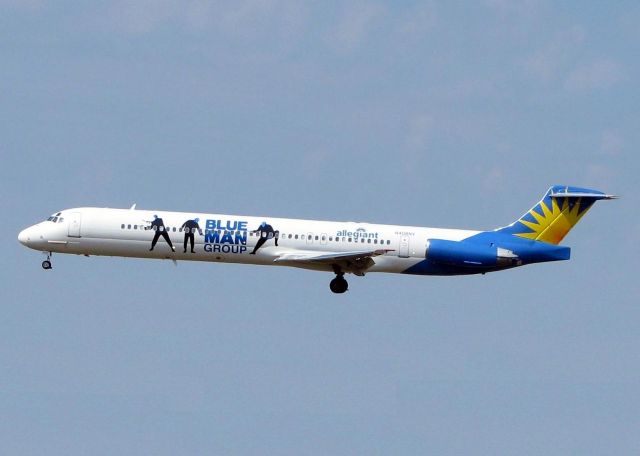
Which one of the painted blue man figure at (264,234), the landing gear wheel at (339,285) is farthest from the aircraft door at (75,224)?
the landing gear wheel at (339,285)

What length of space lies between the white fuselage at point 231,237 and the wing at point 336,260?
16cm

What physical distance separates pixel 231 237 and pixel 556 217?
15.0m

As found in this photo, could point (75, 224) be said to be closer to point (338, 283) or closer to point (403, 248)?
point (338, 283)

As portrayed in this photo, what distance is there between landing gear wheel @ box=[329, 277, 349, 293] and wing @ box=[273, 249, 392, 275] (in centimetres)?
56

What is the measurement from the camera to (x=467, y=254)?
60.9m

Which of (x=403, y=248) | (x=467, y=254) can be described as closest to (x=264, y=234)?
(x=403, y=248)

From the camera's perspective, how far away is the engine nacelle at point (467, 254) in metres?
60.7

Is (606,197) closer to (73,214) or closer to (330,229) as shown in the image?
(330,229)

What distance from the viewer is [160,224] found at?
6044cm

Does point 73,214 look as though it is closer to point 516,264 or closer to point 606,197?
point 516,264

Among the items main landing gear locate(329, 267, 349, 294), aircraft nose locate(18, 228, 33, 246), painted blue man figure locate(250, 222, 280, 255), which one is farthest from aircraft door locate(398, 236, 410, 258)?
aircraft nose locate(18, 228, 33, 246)

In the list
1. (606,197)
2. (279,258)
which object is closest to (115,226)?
(279,258)

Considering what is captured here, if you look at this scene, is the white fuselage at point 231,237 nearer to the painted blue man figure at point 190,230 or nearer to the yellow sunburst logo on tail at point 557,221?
the painted blue man figure at point 190,230

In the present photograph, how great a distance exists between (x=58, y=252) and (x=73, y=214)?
195cm
